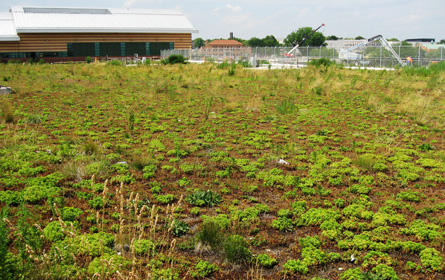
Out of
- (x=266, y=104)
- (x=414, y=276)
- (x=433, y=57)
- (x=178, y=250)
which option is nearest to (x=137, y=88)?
(x=266, y=104)

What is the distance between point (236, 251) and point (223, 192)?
1.86 m

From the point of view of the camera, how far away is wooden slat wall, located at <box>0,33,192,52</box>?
44.9m

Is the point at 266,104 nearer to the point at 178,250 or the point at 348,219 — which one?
the point at 348,219

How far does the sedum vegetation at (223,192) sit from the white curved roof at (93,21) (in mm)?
38676

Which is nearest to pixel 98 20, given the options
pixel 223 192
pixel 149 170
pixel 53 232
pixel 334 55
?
pixel 334 55

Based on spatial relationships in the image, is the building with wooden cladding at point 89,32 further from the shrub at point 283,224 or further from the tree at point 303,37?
the tree at point 303,37

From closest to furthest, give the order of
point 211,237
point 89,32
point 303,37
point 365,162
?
point 211,237
point 365,162
point 89,32
point 303,37

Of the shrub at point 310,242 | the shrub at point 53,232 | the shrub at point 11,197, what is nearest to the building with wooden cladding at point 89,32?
the shrub at point 11,197

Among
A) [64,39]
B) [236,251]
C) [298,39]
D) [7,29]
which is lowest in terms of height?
[236,251]

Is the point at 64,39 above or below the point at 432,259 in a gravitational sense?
above

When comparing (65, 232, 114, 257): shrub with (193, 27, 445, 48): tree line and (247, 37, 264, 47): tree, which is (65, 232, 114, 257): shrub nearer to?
(193, 27, 445, 48): tree line

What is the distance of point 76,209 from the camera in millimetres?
5012

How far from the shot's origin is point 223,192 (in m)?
5.96

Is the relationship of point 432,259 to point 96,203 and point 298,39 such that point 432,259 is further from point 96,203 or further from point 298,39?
point 298,39
